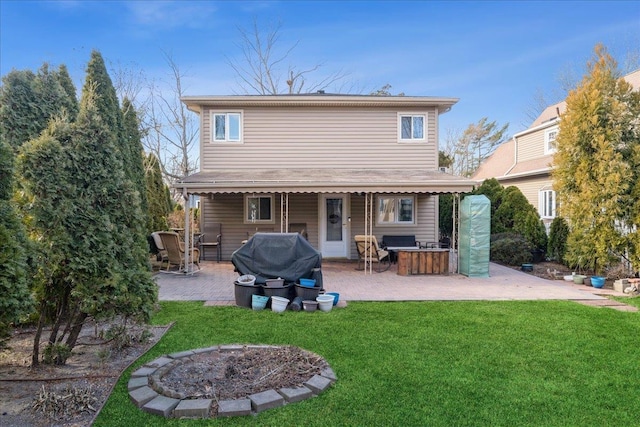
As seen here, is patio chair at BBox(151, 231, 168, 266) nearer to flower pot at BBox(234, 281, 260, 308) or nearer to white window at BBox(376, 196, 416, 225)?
flower pot at BBox(234, 281, 260, 308)

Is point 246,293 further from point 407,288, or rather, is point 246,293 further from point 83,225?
point 407,288

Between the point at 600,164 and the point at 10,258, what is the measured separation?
11230 mm

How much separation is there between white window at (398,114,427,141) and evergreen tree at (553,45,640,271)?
4389 millimetres

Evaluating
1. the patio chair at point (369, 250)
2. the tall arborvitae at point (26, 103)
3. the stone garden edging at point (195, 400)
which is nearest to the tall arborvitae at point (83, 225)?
the stone garden edging at point (195, 400)

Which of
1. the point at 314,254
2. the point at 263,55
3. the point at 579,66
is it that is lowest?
the point at 314,254

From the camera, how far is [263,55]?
24.3 metres

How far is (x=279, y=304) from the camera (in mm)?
6277

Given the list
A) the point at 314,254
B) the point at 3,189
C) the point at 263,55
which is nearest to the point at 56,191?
the point at 3,189

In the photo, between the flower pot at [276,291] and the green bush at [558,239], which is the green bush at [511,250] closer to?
the green bush at [558,239]

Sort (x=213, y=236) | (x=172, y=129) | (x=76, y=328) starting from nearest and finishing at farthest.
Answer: (x=76, y=328), (x=213, y=236), (x=172, y=129)

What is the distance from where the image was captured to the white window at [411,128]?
13086 mm

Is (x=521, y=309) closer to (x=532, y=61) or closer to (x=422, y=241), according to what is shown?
(x=422, y=241)

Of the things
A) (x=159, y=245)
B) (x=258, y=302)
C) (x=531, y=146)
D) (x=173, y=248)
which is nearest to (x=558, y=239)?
(x=531, y=146)

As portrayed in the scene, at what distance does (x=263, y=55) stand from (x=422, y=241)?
17.5 meters
